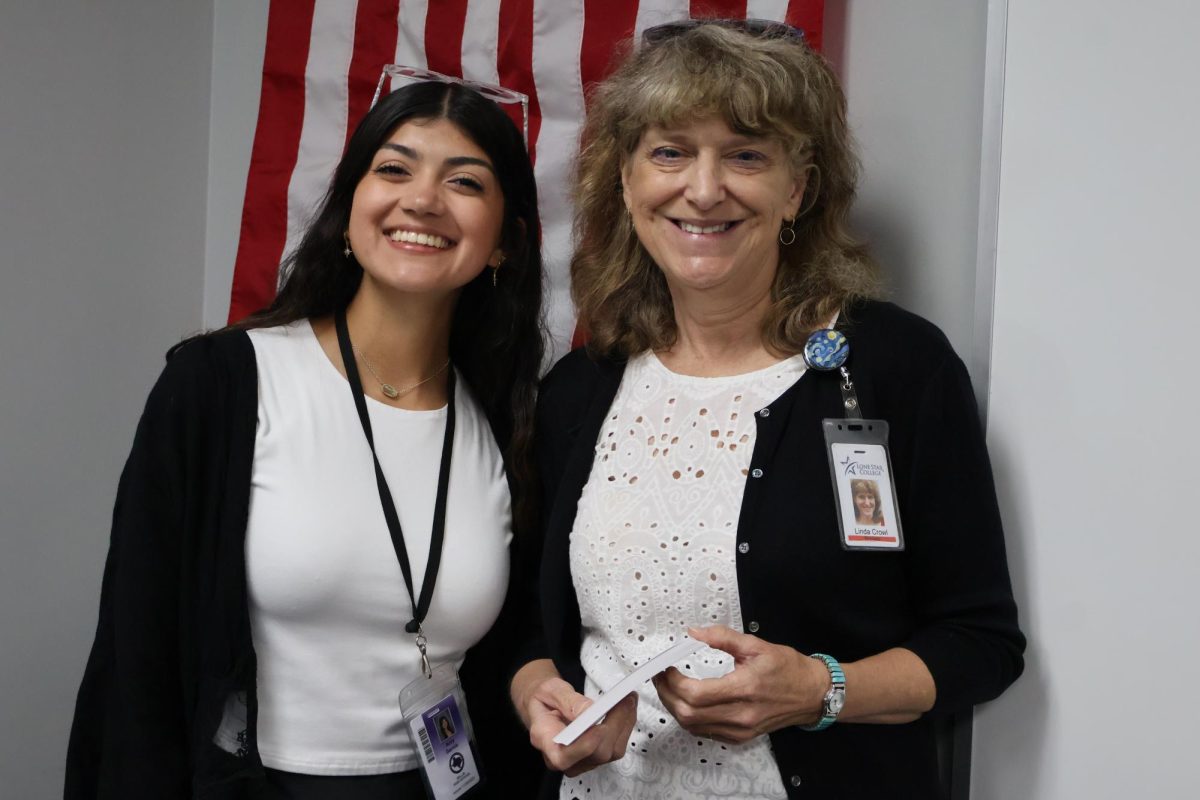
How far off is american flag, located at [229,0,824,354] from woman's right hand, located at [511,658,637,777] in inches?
38.5

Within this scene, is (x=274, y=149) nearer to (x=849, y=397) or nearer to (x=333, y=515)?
(x=333, y=515)

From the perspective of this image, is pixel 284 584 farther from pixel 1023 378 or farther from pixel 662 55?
pixel 1023 378

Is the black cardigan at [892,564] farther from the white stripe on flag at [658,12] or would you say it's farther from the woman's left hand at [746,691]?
the white stripe on flag at [658,12]

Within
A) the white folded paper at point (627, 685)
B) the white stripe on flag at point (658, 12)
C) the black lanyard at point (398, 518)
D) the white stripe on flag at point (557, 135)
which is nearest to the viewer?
the white folded paper at point (627, 685)

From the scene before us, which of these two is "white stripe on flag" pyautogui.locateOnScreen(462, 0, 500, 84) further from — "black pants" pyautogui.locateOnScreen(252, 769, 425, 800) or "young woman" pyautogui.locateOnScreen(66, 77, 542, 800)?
"black pants" pyautogui.locateOnScreen(252, 769, 425, 800)

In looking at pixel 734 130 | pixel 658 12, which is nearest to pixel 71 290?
pixel 658 12

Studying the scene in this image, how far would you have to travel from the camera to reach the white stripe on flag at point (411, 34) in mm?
2600

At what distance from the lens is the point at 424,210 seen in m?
1.93

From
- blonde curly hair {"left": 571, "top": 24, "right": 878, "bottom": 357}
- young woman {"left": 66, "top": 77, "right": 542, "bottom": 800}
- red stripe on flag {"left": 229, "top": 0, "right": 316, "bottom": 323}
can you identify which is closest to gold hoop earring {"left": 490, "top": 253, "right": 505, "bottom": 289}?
young woman {"left": 66, "top": 77, "right": 542, "bottom": 800}

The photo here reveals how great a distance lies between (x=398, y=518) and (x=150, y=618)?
0.43 metres

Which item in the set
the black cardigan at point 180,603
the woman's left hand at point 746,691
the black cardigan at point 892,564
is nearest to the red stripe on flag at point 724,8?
the black cardigan at point 892,564

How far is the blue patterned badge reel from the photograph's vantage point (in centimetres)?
167

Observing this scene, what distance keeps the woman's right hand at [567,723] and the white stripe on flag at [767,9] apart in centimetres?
133

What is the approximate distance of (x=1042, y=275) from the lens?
161cm
